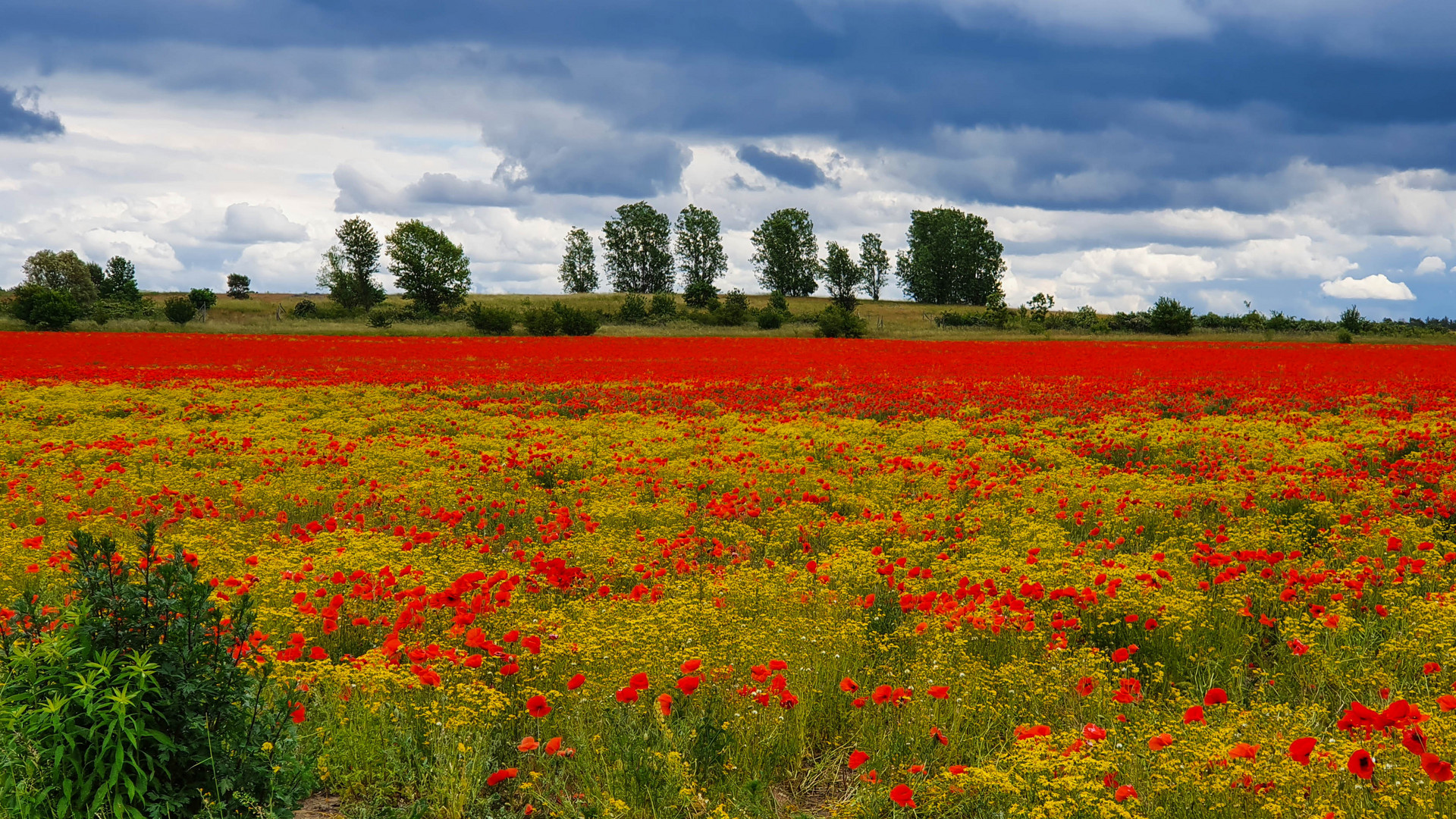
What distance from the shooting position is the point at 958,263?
109125 mm

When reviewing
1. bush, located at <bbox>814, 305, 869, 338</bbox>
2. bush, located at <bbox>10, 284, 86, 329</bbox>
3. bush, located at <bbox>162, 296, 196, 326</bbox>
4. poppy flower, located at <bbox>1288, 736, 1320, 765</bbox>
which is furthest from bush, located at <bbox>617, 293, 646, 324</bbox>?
poppy flower, located at <bbox>1288, 736, 1320, 765</bbox>

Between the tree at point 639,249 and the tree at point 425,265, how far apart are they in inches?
1267

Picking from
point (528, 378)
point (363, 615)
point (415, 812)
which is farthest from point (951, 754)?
point (528, 378)

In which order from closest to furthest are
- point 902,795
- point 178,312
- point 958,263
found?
point 902,795, point 178,312, point 958,263

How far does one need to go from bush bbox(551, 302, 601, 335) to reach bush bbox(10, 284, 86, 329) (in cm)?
2945

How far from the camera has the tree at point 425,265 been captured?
79.7m

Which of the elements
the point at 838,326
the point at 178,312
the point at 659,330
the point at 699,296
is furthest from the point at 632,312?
the point at 178,312

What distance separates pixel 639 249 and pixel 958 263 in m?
41.5

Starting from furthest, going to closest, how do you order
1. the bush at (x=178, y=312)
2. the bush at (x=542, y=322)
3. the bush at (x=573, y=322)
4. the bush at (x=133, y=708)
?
the bush at (x=178, y=312), the bush at (x=573, y=322), the bush at (x=542, y=322), the bush at (x=133, y=708)

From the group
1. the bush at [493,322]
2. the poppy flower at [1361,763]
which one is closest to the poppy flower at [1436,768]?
the poppy flower at [1361,763]

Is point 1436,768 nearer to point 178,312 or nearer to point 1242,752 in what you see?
point 1242,752

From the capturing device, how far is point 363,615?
215 inches

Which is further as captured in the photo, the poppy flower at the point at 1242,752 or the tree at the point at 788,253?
the tree at the point at 788,253

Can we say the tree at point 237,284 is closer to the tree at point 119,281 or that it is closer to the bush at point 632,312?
the tree at point 119,281
